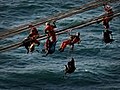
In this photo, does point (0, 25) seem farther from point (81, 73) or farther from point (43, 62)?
point (81, 73)

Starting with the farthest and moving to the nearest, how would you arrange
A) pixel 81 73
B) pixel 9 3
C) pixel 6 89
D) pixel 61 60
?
pixel 9 3
pixel 61 60
pixel 81 73
pixel 6 89

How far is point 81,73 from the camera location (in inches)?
1873

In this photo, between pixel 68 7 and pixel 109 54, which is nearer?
pixel 109 54

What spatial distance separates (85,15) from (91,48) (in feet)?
44.2

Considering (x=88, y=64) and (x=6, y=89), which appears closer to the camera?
(x=6, y=89)

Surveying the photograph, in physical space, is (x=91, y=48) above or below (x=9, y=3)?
below

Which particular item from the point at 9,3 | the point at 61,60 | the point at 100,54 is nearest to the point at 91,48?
the point at 100,54

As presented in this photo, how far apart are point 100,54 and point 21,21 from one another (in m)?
16.0

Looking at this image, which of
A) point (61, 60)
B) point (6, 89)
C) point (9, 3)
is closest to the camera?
point (6, 89)

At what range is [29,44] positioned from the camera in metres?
30.6

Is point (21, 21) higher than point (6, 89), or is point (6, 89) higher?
point (21, 21)

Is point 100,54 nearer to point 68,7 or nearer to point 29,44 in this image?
point 68,7

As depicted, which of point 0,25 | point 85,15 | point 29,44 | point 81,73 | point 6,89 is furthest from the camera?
point 85,15

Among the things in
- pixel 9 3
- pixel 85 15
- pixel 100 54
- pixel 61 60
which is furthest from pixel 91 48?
pixel 9 3
